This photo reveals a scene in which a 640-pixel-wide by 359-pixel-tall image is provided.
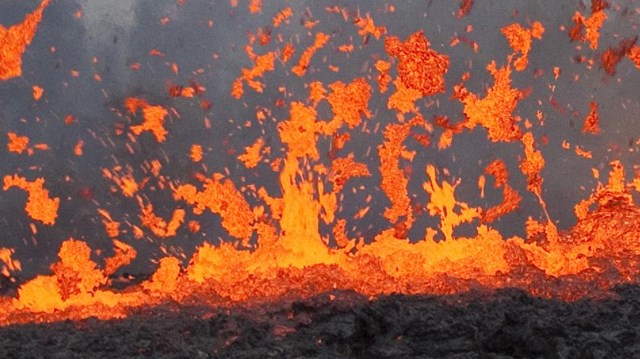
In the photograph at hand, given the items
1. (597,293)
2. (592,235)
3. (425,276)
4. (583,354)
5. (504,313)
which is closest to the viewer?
(583,354)

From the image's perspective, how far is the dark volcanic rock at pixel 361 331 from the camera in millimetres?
10406

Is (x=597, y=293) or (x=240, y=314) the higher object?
(x=597, y=293)

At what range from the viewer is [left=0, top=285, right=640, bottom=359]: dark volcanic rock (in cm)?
1041

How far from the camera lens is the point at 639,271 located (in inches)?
651

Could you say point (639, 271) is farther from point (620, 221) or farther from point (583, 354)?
point (583, 354)

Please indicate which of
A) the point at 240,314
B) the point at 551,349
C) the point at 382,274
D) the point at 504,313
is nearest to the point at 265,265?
the point at 382,274

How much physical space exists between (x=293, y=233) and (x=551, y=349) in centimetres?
822

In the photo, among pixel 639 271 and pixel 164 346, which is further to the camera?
pixel 639 271

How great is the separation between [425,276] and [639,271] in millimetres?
4061

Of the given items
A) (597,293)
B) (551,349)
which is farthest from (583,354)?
(597,293)

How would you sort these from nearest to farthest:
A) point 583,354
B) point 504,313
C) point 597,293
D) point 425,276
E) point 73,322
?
point 583,354
point 504,313
point 73,322
point 597,293
point 425,276

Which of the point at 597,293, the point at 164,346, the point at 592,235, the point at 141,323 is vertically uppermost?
the point at 592,235

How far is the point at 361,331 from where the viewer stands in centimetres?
1136

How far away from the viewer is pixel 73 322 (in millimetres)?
13484
